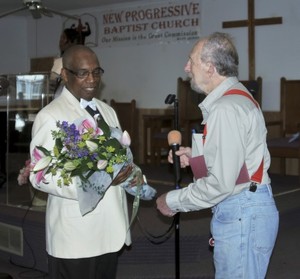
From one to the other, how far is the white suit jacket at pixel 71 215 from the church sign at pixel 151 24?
5695mm

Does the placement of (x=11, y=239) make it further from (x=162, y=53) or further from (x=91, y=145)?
(x=162, y=53)

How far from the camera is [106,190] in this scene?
6.84 ft

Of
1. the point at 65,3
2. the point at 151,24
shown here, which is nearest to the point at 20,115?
the point at 151,24

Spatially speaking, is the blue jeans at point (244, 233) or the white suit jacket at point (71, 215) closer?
the blue jeans at point (244, 233)

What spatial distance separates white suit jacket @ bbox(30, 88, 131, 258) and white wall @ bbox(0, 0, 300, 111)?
197 inches

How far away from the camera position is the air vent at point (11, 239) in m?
4.22

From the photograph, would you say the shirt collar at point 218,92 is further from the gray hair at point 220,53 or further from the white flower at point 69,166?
the white flower at point 69,166

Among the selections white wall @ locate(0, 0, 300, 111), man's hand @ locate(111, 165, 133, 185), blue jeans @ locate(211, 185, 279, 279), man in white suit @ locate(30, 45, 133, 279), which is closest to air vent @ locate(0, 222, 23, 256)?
man in white suit @ locate(30, 45, 133, 279)

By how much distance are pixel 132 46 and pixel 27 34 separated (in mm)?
2510

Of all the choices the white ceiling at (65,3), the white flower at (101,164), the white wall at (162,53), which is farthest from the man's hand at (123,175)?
the white ceiling at (65,3)

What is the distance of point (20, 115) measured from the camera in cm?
451

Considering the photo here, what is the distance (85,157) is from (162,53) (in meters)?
6.24

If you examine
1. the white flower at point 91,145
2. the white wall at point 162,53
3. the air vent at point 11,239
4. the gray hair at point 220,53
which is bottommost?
the air vent at point 11,239

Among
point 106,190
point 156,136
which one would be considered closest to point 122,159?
point 106,190
